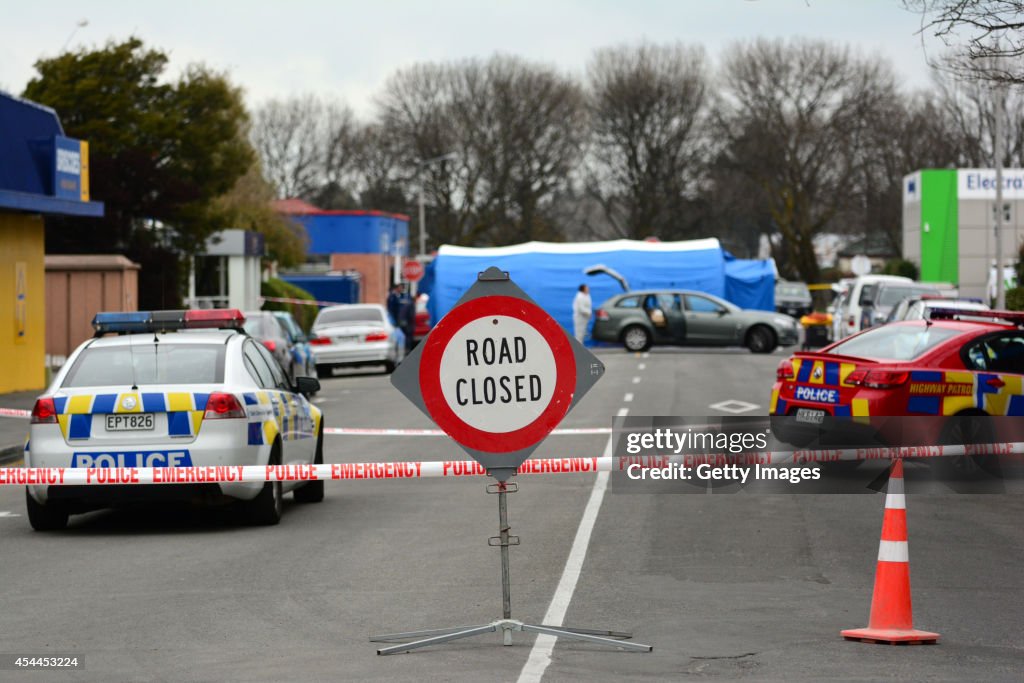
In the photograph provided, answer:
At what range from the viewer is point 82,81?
40219 mm

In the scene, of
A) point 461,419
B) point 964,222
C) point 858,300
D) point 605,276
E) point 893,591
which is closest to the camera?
point 461,419

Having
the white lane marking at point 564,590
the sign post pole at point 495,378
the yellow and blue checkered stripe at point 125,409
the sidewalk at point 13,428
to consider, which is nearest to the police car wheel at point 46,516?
the yellow and blue checkered stripe at point 125,409

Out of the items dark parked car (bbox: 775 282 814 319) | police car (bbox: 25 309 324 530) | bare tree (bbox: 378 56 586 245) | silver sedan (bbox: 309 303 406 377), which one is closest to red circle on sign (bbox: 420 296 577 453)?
police car (bbox: 25 309 324 530)

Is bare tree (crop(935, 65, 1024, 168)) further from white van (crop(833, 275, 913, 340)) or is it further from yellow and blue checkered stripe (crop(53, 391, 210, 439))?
yellow and blue checkered stripe (crop(53, 391, 210, 439))

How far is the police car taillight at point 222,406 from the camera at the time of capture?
1109 centimetres

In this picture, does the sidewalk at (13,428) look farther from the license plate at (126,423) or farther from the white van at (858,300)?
the white van at (858,300)

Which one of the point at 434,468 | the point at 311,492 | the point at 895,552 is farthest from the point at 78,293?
the point at 895,552

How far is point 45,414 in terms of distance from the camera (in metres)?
11.1

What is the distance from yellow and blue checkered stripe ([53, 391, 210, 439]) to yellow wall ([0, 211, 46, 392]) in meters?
15.3

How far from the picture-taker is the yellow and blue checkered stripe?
36.0 feet

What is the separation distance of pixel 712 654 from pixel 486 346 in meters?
1.78

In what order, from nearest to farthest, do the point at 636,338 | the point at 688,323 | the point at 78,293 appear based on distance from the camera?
the point at 78,293, the point at 688,323, the point at 636,338

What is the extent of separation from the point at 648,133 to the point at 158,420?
66200 millimetres

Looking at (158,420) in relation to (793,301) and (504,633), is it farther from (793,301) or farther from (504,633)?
(793,301)
